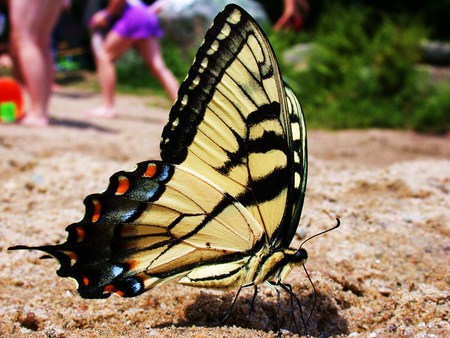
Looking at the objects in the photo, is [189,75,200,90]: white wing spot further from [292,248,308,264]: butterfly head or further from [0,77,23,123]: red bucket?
[0,77,23,123]: red bucket

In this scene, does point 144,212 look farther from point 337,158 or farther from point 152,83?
point 152,83

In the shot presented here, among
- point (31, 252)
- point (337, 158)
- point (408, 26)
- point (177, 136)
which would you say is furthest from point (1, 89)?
point (408, 26)

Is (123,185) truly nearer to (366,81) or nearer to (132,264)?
(132,264)

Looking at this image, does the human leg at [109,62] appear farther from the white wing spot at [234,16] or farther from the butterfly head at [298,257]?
the butterfly head at [298,257]

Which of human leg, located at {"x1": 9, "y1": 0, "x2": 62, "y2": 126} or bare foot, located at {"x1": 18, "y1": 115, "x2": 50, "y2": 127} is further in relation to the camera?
bare foot, located at {"x1": 18, "y1": 115, "x2": 50, "y2": 127}

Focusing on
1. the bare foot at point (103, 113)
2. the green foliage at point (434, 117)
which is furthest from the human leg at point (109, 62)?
the green foliage at point (434, 117)

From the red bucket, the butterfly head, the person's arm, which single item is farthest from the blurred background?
the butterfly head
